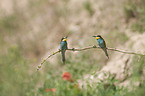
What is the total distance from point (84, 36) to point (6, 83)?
2.43 meters

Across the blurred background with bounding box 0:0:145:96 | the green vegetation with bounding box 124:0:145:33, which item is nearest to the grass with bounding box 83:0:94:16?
the blurred background with bounding box 0:0:145:96

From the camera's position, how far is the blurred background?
2.88 metres

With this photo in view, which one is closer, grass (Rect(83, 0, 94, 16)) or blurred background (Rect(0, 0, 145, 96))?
blurred background (Rect(0, 0, 145, 96))

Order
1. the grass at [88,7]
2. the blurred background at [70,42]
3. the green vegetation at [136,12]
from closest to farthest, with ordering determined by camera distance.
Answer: the blurred background at [70,42]
the green vegetation at [136,12]
the grass at [88,7]

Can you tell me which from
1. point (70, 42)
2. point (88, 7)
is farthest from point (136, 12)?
point (70, 42)

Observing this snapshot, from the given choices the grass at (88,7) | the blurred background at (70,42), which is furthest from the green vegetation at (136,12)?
the grass at (88,7)

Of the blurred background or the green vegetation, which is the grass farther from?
the green vegetation

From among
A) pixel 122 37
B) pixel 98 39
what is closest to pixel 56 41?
pixel 122 37

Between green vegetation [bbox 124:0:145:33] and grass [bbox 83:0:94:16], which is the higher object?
grass [bbox 83:0:94:16]

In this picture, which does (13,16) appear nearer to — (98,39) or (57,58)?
(57,58)

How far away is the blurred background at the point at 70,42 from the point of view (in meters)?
2.88

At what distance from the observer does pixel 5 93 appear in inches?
174

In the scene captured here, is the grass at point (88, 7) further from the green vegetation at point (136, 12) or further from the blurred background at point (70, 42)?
the green vegetation at point (136, 12)

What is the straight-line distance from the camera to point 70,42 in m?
5.05
